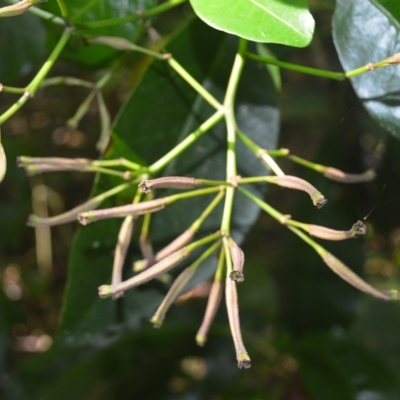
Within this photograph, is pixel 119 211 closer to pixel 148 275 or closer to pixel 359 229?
pixel 148 275

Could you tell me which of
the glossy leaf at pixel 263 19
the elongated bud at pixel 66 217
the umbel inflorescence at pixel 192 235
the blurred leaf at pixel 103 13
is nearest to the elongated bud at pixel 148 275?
the umbel inflorescence at pixel 192 235

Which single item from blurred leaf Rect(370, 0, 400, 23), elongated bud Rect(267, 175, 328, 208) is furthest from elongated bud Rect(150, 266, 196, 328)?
blurred leaf Rect(370, 0, 400, 23)

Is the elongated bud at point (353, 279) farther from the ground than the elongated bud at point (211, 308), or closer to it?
farther from the ground

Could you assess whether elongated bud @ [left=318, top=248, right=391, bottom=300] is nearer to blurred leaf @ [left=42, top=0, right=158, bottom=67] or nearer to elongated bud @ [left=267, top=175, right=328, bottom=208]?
elongated bud @ [left=267, top=175, right=328, bottom=208]

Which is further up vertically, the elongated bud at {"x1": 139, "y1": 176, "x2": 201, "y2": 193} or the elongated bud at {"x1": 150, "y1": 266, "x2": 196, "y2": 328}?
the elongated bud at {"x1": 139, "y1": 176, "x2": 201, "y2": 193}

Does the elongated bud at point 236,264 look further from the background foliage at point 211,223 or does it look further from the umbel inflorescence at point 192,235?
the background foliage at point 211,223

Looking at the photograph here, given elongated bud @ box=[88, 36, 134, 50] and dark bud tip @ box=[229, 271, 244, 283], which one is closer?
dark bud tip @ box=[229, 271, 244, 283]

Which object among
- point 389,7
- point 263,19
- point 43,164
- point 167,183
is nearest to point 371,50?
point 389,7
